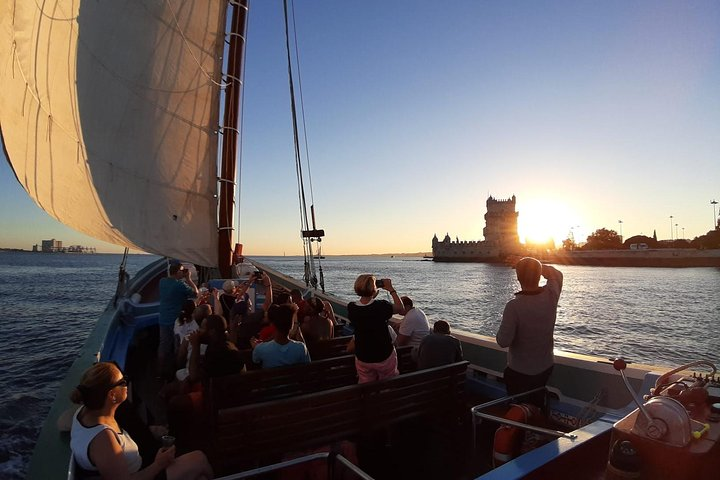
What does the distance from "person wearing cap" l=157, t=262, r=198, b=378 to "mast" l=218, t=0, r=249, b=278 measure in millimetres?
1070

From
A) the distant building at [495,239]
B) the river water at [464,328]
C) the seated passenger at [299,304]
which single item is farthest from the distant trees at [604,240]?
the seated passenger at [299,304]

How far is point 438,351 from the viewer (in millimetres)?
4246

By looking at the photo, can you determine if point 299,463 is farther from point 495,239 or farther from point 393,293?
point 495,239

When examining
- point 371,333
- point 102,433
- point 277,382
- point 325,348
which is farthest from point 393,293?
point 102,433

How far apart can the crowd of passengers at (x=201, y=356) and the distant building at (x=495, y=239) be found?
378 ft

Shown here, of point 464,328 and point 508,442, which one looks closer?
point 508,442

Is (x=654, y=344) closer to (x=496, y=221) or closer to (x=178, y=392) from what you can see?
(x=178, y=392)

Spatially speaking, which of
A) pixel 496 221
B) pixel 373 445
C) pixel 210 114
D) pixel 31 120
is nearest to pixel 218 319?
pixel 373 445

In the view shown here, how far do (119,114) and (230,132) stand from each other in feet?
6.34

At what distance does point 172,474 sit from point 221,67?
6.36m

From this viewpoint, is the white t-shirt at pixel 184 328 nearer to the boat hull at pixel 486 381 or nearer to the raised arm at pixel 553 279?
the boat hull at pixel 486 381

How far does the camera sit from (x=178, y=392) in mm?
4375

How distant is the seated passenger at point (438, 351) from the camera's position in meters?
4.22

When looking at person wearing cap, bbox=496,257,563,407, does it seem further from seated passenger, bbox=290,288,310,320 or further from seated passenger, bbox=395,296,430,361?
seated passenger, bbox=290,288,310,320
